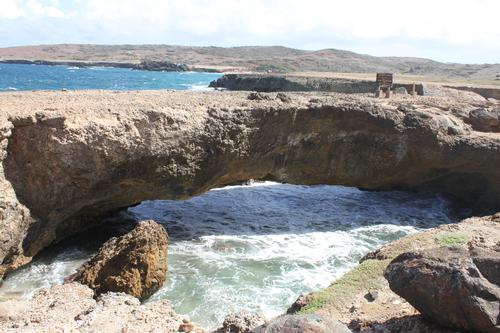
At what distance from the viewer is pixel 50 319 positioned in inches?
312

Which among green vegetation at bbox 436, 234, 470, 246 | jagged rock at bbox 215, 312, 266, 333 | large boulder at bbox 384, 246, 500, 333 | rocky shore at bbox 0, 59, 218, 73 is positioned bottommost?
rocky shore at bbox 0, 59, 218, 73

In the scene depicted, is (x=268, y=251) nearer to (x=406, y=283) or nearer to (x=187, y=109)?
(x=187, y=109)

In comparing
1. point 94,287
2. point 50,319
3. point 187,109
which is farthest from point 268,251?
point 50,319

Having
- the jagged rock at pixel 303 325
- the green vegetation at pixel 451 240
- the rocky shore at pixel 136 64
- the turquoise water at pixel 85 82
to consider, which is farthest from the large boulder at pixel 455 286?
the rocky shore at pixel 136 64

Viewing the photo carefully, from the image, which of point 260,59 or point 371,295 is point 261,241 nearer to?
point 371,295

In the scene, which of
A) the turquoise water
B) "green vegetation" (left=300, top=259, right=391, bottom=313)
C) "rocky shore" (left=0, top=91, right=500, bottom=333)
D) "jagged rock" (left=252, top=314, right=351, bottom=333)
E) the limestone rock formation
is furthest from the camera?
the turquoise water

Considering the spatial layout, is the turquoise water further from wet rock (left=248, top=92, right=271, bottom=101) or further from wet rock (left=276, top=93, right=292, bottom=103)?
wet rock (left=276, top=93, right=292, bottom=103)

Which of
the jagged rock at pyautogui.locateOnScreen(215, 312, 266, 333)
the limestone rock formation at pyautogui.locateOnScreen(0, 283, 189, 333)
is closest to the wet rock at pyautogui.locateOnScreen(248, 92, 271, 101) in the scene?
the limestone rock formation at pyautogui.locateOnScreen(0, 283, 189, 333)

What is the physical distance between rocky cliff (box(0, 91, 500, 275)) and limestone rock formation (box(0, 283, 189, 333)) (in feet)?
9.78

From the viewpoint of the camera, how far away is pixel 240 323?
7441mm

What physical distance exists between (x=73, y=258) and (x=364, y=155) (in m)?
9.95

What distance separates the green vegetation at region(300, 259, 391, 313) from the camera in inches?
350

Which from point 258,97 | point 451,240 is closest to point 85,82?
point 258,97

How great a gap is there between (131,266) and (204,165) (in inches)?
178
